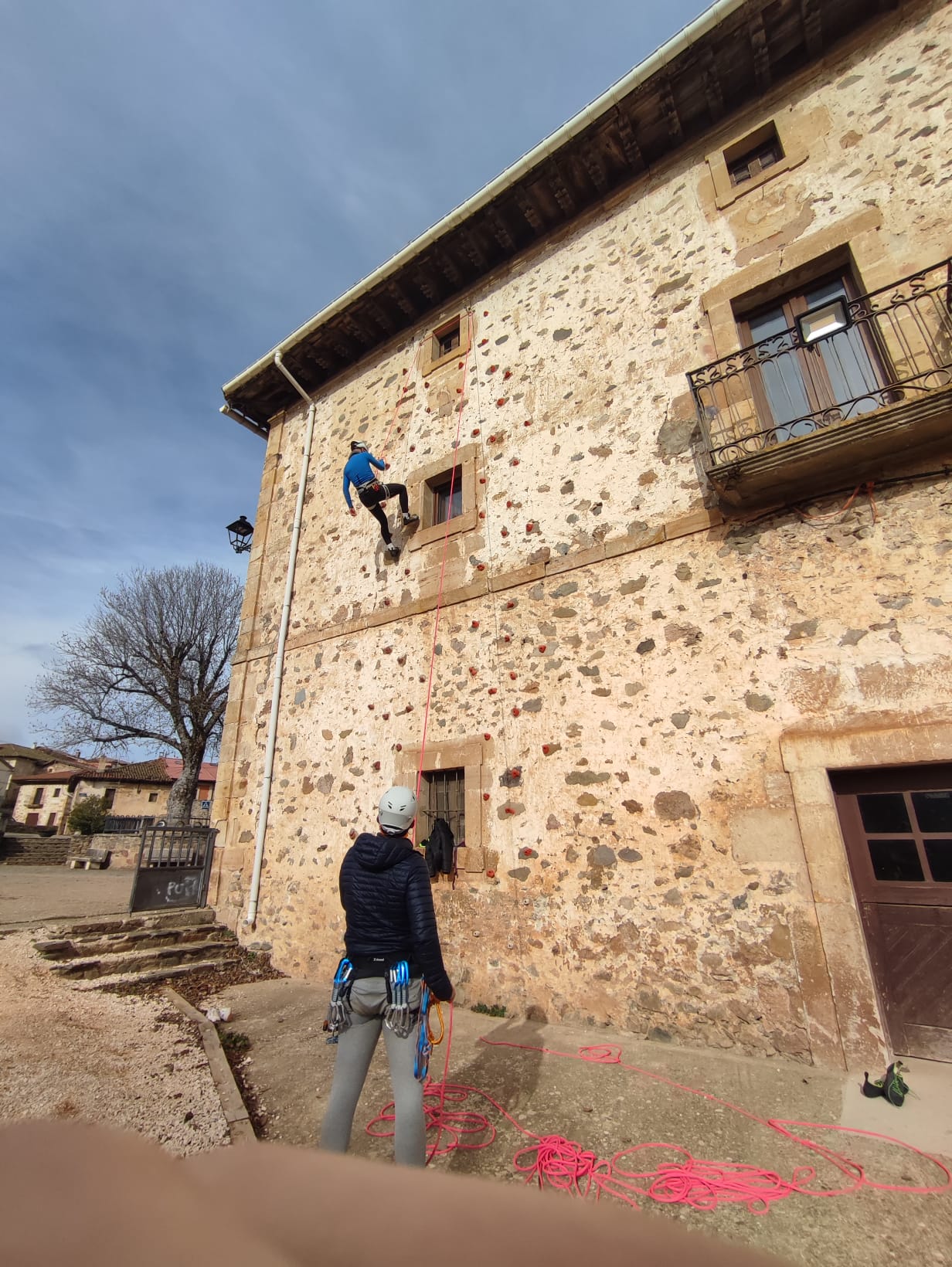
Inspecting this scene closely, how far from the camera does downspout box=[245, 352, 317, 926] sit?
23.2ft

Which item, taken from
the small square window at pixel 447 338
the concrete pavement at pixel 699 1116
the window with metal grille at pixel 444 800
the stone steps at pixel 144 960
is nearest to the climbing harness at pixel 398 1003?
the concrete pavement at pixel 699 1116

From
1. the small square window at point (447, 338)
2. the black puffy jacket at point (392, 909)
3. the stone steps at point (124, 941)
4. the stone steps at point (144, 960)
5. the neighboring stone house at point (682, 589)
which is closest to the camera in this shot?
the black puffy jacket at point (392, 909)

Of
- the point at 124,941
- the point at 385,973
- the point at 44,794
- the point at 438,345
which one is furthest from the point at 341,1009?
the point at 44,794

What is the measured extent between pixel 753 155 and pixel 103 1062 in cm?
958

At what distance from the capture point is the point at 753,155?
6.12 m

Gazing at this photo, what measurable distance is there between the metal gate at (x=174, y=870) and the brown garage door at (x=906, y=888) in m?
7.15

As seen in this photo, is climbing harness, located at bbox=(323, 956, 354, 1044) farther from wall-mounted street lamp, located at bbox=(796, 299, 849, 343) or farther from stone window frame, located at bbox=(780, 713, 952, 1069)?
wall-mounted street lamp, located at bbox=(796, 299, 849, 343)

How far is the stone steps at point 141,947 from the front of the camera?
17.9 ft

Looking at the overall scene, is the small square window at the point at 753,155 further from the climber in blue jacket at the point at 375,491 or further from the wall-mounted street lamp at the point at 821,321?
the climber in blue jacket at the point at 375,491

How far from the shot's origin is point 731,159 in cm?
618

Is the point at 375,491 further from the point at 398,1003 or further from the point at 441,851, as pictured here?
the point at 398,1003

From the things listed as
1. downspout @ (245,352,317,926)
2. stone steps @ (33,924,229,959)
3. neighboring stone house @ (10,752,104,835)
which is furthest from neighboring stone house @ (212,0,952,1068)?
neighboring stone house @ (10,752,104,835)

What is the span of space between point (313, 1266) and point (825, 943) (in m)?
4.32

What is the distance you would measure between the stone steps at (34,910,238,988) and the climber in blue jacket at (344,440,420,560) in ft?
16.1
